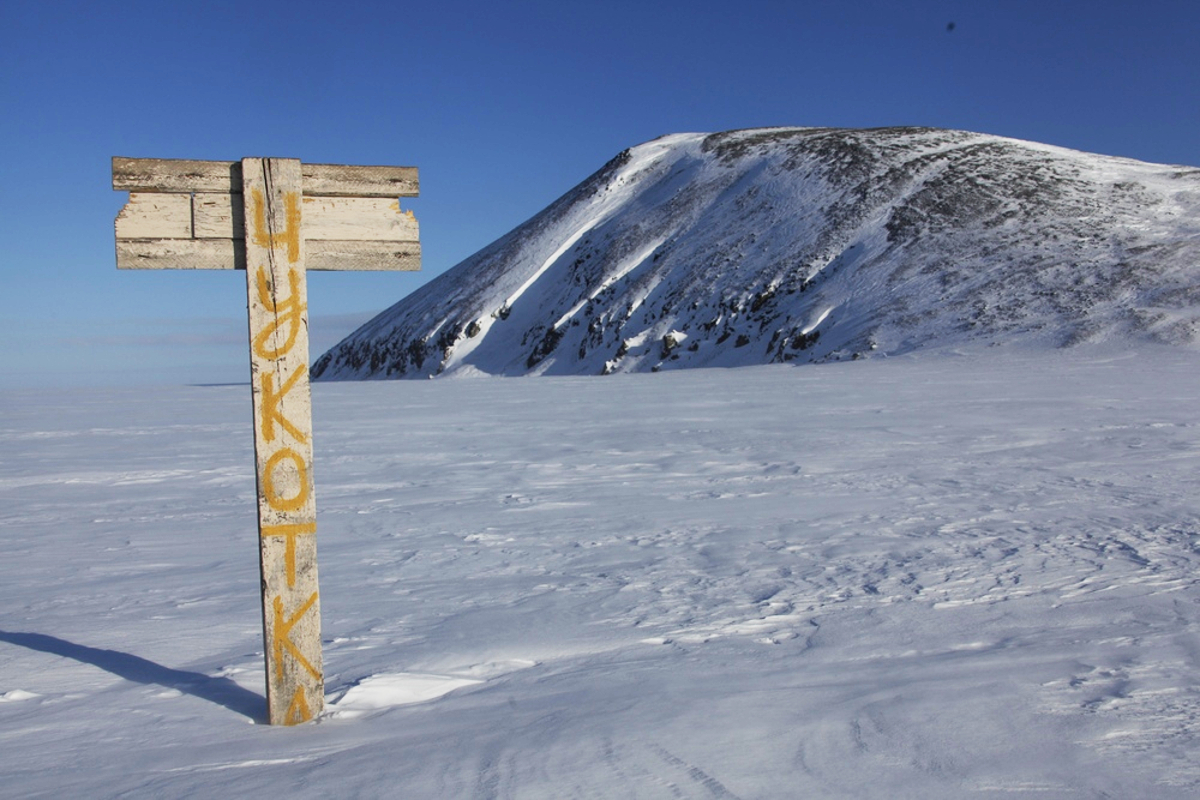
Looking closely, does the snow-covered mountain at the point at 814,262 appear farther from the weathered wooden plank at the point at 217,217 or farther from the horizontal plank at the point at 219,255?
the weathered wooden plank at the point at 217,217

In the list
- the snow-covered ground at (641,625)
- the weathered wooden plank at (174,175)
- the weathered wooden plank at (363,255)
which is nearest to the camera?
the snow-covered ground at (641,625)

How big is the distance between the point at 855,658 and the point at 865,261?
4912 centimetres

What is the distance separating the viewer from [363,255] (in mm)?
4082

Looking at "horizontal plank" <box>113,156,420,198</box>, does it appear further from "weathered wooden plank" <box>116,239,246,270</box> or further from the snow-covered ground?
the snow-covered ground

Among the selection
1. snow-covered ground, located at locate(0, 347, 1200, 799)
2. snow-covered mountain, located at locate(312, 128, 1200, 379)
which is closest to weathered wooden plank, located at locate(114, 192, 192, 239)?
snow-covered ground, located at locate(0, 347, 1200, 799)

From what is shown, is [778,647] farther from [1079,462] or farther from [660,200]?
[660,200]

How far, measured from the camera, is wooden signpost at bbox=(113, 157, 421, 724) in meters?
3.83

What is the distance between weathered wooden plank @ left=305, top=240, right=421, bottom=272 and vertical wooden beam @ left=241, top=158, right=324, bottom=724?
0.36 ft

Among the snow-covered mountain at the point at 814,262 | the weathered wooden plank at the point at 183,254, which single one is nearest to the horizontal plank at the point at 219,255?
the weathered wooden plank at the point at 183,254

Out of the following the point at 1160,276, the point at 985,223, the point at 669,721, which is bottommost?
the point at 669,721

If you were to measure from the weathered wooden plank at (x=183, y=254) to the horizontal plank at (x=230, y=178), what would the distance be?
218 millimetres

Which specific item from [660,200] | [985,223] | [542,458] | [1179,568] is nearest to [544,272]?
[660,200]

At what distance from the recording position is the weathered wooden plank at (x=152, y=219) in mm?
3826

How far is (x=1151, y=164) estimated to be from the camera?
58719 mm
